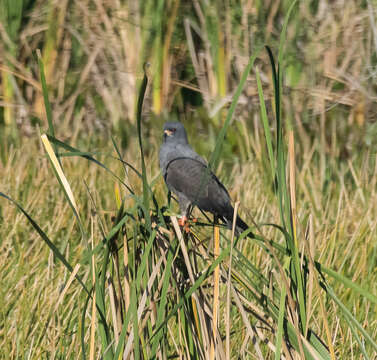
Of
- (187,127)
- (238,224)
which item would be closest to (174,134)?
(238,224)

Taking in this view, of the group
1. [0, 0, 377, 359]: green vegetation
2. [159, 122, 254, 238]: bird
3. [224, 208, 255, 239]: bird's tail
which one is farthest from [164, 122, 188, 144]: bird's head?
[224, 208, 255, 239]: bird's tail

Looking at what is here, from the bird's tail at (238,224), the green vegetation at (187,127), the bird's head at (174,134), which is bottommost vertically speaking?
the green vegetation at (187,127)

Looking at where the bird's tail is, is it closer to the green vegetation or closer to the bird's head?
the green vegetation

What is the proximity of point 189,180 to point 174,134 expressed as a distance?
48cm

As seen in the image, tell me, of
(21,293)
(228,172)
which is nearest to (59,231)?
(21,293)

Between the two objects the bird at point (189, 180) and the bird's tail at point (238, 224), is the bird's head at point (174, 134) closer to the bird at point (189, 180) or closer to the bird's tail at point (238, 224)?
the bird at point (189, 180)

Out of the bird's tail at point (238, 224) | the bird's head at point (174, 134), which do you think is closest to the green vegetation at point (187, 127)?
the bird's tail at point (238, 224)

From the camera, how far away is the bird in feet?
9.01

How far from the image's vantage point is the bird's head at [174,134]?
3.30 m

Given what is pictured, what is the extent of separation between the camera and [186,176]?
2910 millimetres

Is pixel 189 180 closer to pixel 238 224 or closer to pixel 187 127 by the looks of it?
pixel 238 224

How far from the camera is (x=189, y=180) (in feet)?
9.55

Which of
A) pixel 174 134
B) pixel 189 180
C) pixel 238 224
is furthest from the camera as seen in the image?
pixel 174 134

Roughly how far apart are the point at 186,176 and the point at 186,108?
3.32 metres
